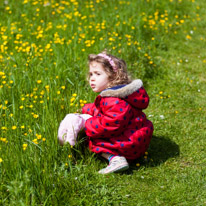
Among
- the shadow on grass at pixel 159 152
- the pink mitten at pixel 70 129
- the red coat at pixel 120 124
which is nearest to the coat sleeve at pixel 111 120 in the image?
the red coat at pixel 120 124

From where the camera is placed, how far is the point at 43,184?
2.69 m

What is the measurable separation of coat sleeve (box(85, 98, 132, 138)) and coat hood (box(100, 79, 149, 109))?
6 cm

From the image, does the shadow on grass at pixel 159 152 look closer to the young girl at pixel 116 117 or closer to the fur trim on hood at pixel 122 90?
the young girl at pixel 116 117

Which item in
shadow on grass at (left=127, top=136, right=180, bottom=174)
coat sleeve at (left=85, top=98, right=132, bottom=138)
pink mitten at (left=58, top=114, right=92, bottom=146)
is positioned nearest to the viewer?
coat sleeve at (left=85, top=98, right=132, bottom=138)

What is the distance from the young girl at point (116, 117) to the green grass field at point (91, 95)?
146 mm

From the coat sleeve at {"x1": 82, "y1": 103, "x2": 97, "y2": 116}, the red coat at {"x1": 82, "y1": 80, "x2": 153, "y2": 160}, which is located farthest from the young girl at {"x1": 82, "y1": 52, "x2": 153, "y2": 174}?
the coat sleeve at {"x1": 82, "y1": 103, "x2": 97, "y2": 116}

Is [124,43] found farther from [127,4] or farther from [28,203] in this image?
[28,203]

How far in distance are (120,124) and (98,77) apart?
482 mm

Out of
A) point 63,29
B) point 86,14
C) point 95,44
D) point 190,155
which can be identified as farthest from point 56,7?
point 190,155

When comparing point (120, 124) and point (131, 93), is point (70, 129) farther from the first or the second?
point (131, 93)

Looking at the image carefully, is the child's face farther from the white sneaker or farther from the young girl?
the white sneaker

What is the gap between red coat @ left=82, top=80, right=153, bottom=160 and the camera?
3.08 meters

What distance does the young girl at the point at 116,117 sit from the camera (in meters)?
3.09

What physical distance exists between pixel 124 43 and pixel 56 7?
2211 mm
